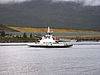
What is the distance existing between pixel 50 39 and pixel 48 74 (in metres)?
83.6

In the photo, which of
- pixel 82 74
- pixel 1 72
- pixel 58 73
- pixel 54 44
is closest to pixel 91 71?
pixel 82 74

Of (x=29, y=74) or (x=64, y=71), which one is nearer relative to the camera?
(x=29, y=74)

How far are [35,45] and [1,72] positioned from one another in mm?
80151

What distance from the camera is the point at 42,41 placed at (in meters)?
123

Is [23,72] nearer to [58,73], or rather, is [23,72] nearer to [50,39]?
[58,73]

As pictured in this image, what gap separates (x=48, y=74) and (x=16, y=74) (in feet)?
16.3

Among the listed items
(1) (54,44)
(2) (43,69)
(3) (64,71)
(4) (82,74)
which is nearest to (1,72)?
(2) (43,69)

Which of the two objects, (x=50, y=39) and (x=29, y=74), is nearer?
(x=29, y=74)

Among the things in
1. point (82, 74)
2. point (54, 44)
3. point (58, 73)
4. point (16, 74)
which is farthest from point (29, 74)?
point (54, 44)

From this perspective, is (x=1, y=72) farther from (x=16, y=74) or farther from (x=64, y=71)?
(x=64, y=71)

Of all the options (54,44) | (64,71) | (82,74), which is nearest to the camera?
(82,74)

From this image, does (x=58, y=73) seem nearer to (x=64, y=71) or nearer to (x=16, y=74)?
(x=64, y=71)

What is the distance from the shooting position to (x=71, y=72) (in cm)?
4131

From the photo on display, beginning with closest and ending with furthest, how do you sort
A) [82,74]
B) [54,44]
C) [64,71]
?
[82,74] → [64,71] → [54,44]
